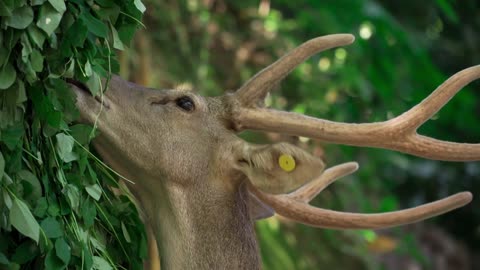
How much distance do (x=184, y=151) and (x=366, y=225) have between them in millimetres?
945

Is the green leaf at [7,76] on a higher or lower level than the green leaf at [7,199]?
higher

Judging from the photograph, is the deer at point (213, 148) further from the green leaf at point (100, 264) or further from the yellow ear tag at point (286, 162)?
the green leaf at point (100, 264)

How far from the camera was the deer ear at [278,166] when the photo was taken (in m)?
4.51

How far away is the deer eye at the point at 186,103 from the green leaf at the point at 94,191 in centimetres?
70

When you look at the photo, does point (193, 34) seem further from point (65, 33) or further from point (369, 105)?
point (65, 33)

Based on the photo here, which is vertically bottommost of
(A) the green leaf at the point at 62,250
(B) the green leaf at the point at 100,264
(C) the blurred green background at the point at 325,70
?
(C) the blurred green background at the point at 325,70

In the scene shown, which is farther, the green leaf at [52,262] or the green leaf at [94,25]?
the green leaf at [94,25]

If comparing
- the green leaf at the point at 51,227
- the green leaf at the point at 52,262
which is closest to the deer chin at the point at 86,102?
the green leaf at the point at 51,227

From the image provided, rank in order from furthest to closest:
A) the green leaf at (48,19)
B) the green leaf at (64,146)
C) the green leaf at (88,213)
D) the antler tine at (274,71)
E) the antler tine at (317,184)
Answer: the antler tine at (317,184), the antler tine at (274,71), the green leaf at (88,213), the green leaf at (64,146), the green leaf at (48,19)

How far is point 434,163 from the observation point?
13.2 meters

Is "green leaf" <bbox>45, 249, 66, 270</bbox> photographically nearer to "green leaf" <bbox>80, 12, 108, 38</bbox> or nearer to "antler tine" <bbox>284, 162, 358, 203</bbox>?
"green leaf" <bbox>80, 12, 108, 38</bbox>

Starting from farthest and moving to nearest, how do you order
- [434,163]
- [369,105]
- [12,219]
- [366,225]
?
1. [434,163]
2. [369,105]
3. [366,225]
4. [12,219]

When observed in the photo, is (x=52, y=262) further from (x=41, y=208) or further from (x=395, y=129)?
(x=395, y=129)

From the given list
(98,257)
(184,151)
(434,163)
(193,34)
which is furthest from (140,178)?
(434,163)
